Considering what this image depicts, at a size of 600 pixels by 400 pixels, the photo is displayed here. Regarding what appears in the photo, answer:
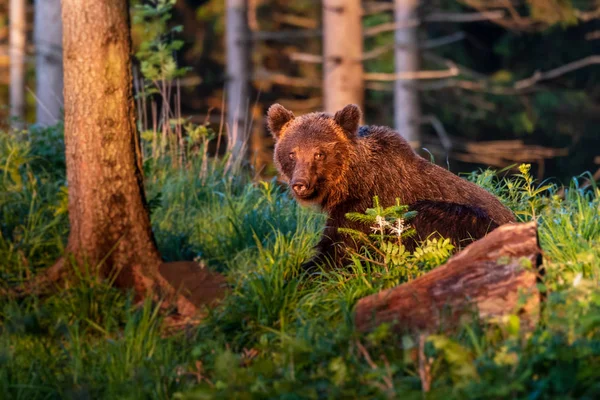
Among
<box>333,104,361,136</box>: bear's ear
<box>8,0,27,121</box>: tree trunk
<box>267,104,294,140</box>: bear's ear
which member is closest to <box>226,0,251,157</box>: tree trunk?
<box>8,0,27,121</box>: tree trunk

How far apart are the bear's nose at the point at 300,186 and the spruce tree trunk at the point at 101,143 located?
1101 millimetres

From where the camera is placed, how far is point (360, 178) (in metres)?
6.66

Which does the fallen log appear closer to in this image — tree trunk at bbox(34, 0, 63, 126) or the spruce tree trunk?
the spruce tree trunk

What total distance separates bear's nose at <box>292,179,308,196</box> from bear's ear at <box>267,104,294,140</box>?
641 millimetres

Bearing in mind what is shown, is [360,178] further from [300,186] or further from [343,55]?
[343,55]

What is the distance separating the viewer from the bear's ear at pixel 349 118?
6762mm

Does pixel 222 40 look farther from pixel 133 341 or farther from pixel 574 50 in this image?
pixel 133 341

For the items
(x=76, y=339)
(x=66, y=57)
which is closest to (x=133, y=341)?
(x=76, y=339)

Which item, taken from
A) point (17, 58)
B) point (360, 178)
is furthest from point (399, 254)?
point (17, 58)

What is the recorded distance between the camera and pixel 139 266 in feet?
21.9

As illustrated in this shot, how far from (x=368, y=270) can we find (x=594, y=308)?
58.2 inches

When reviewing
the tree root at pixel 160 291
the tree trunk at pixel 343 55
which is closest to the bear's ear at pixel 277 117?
the tree root at pixel 160 291

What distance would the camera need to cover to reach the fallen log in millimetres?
4555

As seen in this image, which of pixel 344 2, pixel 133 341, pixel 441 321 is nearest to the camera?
pixel 441 321
